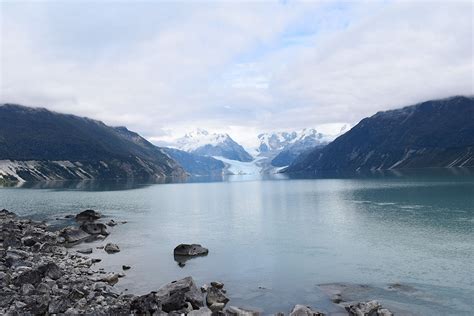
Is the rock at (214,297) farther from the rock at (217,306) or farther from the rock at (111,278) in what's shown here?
the rock at (111,278)

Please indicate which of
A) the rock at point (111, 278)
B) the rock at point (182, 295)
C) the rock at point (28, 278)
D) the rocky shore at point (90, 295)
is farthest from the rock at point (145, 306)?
the rock at point (111, 278)

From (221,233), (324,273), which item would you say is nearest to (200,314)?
(324,273)

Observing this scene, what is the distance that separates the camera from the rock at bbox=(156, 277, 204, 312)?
124 ft

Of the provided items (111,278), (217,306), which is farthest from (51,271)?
(217,306)

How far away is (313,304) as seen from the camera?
3956 cm

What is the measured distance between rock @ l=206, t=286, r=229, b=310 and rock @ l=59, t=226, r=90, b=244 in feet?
141

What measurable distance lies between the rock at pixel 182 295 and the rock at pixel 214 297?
2.73ft

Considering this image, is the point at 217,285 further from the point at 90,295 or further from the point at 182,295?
the point at 90,295

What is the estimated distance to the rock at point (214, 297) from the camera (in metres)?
40.1

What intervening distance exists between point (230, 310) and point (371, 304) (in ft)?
39.6

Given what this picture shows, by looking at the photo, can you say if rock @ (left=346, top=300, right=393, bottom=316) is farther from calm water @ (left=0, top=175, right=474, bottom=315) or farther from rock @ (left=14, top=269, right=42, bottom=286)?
rock @ (left=14, top=269, right=42, bottom=286)

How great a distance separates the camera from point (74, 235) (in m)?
77.6

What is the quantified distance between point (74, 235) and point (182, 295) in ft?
153

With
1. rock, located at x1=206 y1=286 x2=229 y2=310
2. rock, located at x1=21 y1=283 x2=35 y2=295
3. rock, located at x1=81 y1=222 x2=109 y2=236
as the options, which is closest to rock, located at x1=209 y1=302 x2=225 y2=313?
rock, located at x1=206 y1=286 x2=229 y2=310
